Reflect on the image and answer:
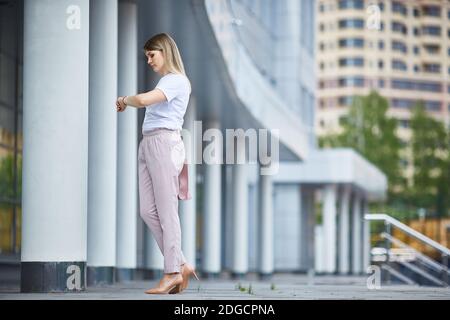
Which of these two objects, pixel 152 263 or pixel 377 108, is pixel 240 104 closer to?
pixel 152 263

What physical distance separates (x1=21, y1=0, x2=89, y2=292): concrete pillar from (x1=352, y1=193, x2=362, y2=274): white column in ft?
145

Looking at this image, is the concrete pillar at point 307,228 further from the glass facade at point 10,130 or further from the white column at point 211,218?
the glass facade at point 10,130

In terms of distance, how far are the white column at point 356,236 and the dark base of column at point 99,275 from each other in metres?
40.1

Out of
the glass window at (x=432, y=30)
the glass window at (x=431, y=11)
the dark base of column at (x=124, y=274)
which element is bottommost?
the dark base of column at (x=124, y=274)

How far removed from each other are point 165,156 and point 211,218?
19866 mm

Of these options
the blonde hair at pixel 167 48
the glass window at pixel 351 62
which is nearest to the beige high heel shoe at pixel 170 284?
the blonde hair at pixel 167 48

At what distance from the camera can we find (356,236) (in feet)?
175

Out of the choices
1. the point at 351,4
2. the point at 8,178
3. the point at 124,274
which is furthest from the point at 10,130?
the point at 351,4

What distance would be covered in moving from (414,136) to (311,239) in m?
41.6

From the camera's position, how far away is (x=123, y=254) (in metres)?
16.8

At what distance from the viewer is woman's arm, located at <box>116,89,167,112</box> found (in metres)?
8.16

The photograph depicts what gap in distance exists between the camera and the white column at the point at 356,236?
53.4 metres

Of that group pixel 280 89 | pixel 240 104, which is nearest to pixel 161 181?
pixel 240 104

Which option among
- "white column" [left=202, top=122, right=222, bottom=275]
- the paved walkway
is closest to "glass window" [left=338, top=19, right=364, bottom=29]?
"white column" [left=202, top=122, right=222, bottom=275]
